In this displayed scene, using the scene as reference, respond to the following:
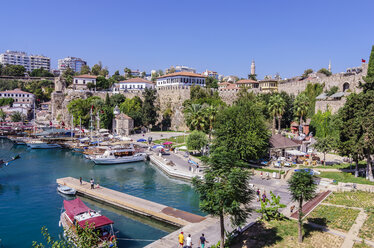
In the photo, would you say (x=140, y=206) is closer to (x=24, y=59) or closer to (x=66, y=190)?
(x=66, y=190)

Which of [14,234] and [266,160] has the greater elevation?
[266,160]

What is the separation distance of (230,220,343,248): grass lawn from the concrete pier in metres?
4.47

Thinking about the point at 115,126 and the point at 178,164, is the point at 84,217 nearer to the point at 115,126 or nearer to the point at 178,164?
the point at 178,164

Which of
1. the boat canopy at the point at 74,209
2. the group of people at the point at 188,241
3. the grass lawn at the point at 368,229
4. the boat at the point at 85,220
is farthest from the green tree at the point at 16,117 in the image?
the grass lawn at the point at 368,229

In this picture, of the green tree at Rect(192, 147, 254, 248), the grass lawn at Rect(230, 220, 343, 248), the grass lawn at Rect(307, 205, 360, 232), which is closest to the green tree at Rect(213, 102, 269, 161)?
the grass lawn at Rect(307, 205, 360, 232)

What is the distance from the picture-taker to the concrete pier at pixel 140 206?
2142 cm

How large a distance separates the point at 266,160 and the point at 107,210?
72.2 feet

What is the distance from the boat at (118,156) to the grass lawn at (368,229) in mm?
33358

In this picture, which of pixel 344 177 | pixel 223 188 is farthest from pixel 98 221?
pixel 344 177

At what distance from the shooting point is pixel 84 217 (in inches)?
777

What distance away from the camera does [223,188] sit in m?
14.2

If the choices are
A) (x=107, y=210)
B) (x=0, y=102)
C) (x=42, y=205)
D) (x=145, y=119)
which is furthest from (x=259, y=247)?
(x=0, y=102)

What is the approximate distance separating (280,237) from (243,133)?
62.6ft

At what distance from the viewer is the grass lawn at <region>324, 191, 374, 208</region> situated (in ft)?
72.4
